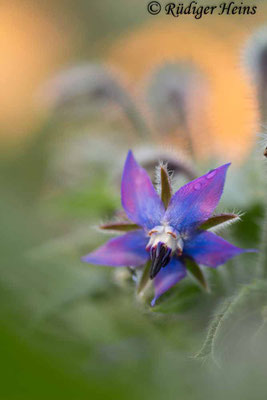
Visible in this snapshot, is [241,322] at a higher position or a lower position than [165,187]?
lower

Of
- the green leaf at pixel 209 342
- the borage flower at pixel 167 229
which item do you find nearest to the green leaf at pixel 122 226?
the borage flower at pixel 167 229

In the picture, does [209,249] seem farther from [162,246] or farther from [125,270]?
[125,270]

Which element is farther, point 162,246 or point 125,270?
point 125,270

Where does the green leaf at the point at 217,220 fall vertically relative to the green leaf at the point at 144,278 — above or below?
above

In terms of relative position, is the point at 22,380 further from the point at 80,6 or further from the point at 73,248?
the point at 80,6

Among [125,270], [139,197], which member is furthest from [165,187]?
[125,270]

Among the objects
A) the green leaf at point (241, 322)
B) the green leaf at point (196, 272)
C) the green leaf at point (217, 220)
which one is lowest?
the green leaf at point (241, 322)

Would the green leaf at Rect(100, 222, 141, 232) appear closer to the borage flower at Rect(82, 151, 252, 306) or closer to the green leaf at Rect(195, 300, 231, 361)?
the borage flower at Rect(82, 151, 252, 306)

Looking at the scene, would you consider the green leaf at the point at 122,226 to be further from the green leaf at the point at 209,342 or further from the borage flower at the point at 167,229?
the green leaf at the point at 209,342
